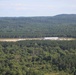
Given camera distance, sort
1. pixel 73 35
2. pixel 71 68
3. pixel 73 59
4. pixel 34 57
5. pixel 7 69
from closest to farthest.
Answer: pixel 7 69, pixel 71 68, pixel 73 59, pixel 34 57, pixel 73 35

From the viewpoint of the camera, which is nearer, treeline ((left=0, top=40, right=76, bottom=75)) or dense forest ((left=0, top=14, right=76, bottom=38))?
treeline ((left=0, top=40, right=76, bottom=75))

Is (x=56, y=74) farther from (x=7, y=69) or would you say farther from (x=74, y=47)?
(x=74, y=47)

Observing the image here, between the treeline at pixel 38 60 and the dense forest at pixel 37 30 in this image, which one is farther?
the dense forest at pixel 37 30

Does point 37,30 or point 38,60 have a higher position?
point 37,30

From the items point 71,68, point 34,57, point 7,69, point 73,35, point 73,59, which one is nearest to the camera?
point 7,69

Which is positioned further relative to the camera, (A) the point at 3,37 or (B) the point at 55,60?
(A) the point at 3,37

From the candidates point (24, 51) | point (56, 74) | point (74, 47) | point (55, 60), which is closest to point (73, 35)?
point (74, 47)

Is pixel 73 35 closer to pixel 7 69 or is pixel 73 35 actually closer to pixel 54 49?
pixel 54 49

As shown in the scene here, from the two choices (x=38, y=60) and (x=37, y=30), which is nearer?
(x=38, y=60)
